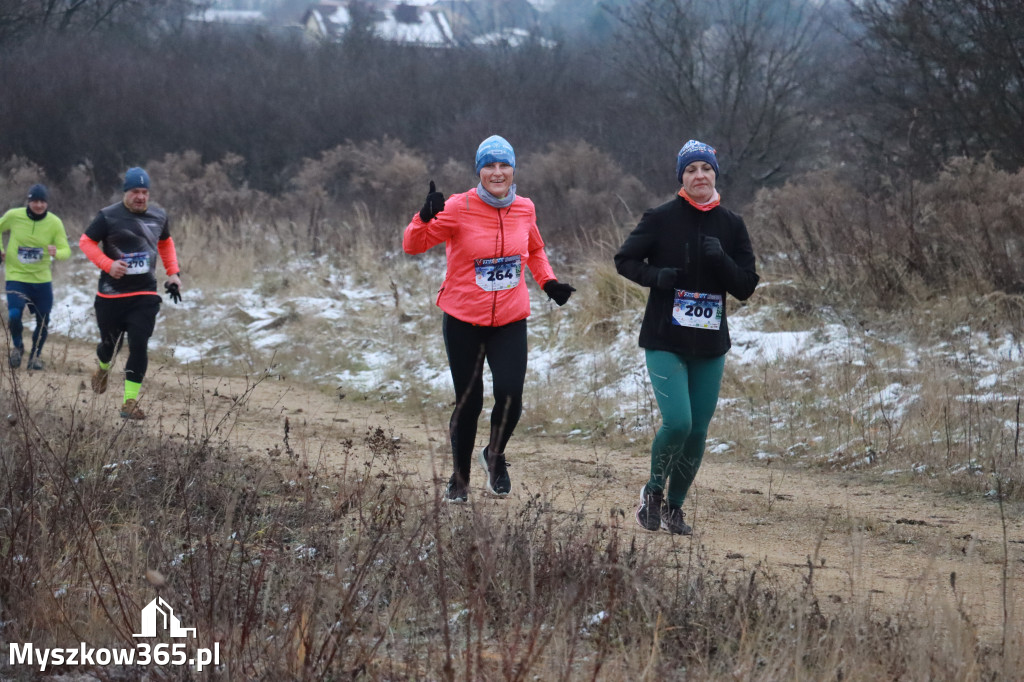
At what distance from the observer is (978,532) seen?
5.37 metres

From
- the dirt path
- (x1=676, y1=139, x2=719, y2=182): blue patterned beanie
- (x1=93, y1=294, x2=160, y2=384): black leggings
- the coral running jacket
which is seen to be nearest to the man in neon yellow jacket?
the dirt path

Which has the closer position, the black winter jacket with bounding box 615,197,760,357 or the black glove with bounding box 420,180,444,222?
the black winter jacket with bounding box 615,197,760,357

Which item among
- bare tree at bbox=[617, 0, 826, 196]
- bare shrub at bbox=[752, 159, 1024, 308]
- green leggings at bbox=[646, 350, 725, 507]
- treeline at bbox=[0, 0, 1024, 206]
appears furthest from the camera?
bare tree at bbox=[617, 0, 826, 196]

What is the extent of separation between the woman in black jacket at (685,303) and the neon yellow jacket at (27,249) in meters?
7.34

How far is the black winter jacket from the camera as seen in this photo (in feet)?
16.2

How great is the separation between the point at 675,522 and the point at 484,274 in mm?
1544

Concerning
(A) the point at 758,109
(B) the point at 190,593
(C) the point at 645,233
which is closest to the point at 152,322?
(C) the point at 645,233

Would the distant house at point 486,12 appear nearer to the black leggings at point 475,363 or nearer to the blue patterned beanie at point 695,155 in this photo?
the black leggings at point 475,363

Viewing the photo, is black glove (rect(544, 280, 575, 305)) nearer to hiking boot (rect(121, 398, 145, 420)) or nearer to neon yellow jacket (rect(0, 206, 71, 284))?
hiking boot (rect(121, 398, 145, 420))

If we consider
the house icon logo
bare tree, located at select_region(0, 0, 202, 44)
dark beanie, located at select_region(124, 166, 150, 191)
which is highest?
bare tree, located at select_region(0, 0, 202, 44)

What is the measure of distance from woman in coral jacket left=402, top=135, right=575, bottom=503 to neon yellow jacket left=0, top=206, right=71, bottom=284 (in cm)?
639

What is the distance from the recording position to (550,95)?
28.1 metres

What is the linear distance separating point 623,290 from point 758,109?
513 inches

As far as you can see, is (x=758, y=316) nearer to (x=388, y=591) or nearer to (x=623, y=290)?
(x=623, y=290)
